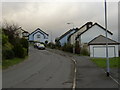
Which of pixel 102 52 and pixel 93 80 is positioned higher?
pixel 102 52

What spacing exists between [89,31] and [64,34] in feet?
118

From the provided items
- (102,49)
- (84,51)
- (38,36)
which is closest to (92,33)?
(84,51)

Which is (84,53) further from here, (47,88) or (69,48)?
(47,88)

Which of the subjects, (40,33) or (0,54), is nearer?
(0,54)

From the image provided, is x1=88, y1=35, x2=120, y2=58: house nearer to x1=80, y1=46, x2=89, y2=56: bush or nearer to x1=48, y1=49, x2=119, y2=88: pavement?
x1=80, y1=46, x2=89, y2=56: bush

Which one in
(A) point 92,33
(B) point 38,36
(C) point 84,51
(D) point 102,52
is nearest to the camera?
(D) point 102,52

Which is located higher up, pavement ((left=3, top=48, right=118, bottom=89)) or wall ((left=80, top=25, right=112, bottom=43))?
wall ((left=80, top=25, right=112, bottom=43))

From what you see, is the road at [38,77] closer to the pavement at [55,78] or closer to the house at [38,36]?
the pavement at [55,78]

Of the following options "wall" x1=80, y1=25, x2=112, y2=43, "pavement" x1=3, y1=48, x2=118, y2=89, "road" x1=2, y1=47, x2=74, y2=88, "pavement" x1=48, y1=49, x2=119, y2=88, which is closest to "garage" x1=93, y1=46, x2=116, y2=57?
"wall" x1=80, y1=25, x2=112, y2=43

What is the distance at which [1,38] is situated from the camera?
31.7 metres

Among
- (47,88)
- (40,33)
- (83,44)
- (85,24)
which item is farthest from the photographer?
(40,33)

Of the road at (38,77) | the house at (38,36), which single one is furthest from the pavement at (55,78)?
the house at (38,36)

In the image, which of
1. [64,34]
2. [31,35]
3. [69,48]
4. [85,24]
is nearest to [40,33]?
[31,35]

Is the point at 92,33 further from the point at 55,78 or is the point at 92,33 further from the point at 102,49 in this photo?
the point at 55,78
